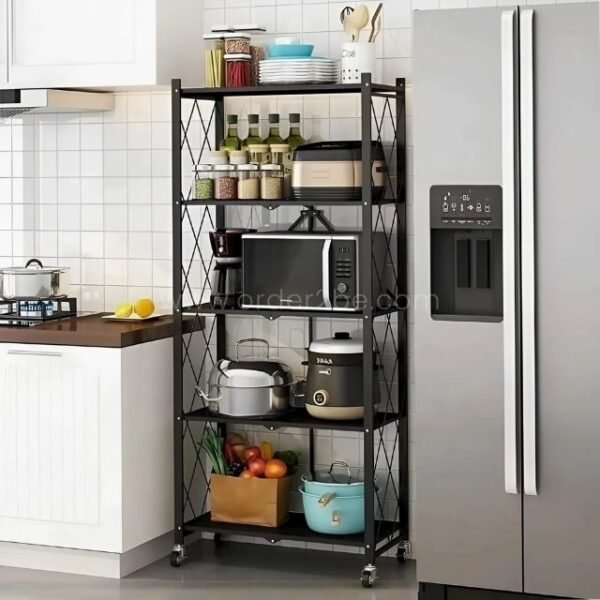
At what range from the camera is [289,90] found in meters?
4.29

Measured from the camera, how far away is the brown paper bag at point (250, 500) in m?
4.51

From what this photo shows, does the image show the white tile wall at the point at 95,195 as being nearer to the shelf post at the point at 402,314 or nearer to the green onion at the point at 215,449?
the green onion at the point at 215,449

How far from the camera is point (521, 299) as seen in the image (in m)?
3.83

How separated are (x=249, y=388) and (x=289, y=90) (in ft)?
3.44

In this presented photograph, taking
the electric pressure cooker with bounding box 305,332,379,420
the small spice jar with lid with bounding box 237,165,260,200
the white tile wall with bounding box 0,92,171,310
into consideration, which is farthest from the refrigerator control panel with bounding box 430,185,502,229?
the white tile wall with bounding box 0,92,171,310

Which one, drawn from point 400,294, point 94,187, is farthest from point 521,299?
point 94,187

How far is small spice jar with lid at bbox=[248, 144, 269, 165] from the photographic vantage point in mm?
4449

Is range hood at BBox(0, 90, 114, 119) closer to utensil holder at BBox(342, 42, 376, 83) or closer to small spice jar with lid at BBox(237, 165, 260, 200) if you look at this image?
small spice jar with lid at BBox(237, 165, 260, 200)

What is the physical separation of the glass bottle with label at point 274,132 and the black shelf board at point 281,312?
24.5 inches

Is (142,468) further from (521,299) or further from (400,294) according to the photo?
(521,299)

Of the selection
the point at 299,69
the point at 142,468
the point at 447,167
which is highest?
the point at 299,69

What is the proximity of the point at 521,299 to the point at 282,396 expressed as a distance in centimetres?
105

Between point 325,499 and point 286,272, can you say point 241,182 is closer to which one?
point 286,272

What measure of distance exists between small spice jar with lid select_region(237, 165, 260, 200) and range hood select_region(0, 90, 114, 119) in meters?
0.71
